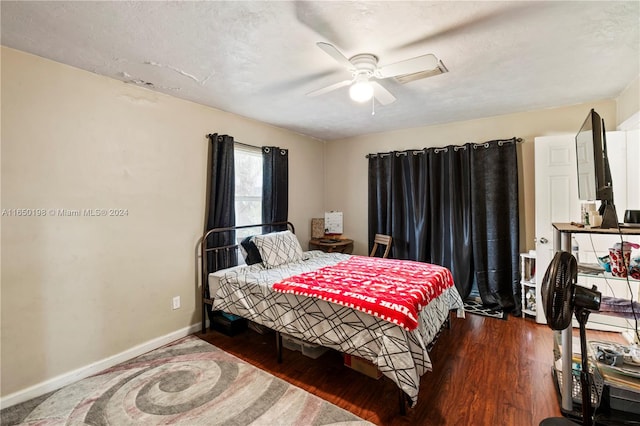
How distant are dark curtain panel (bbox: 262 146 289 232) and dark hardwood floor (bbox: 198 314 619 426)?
1.53m

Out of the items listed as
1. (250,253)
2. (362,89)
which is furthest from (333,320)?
(362,89)

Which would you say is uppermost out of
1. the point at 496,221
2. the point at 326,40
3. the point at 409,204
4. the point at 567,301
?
the point at 326,40

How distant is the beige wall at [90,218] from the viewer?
200 cm

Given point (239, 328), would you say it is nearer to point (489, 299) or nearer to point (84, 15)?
point (84, 15)

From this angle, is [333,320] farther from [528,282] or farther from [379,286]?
[528,282]

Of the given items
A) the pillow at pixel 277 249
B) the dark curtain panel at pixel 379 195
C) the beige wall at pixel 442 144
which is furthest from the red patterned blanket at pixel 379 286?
the beige wall at pixel 442 144

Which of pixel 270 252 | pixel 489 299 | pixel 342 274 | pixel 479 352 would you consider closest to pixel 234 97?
pixel 270 252

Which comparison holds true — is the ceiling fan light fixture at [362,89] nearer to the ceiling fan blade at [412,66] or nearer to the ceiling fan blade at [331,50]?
the ceiling fan blade at [412,66]

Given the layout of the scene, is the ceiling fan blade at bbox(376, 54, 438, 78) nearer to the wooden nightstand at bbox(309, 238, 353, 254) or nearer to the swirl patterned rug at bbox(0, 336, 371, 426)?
the swirl patterned rug at bbox(0, 336, 371, 426)

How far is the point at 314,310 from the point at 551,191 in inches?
116

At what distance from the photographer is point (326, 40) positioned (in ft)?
6.14

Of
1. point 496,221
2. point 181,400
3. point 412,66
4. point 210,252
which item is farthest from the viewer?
point 496,221

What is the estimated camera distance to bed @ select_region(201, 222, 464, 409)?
71.0 inches

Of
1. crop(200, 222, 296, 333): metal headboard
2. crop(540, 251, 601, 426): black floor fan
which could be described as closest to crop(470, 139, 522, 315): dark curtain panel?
crop(540, 251, 601, 426): black floor fan
